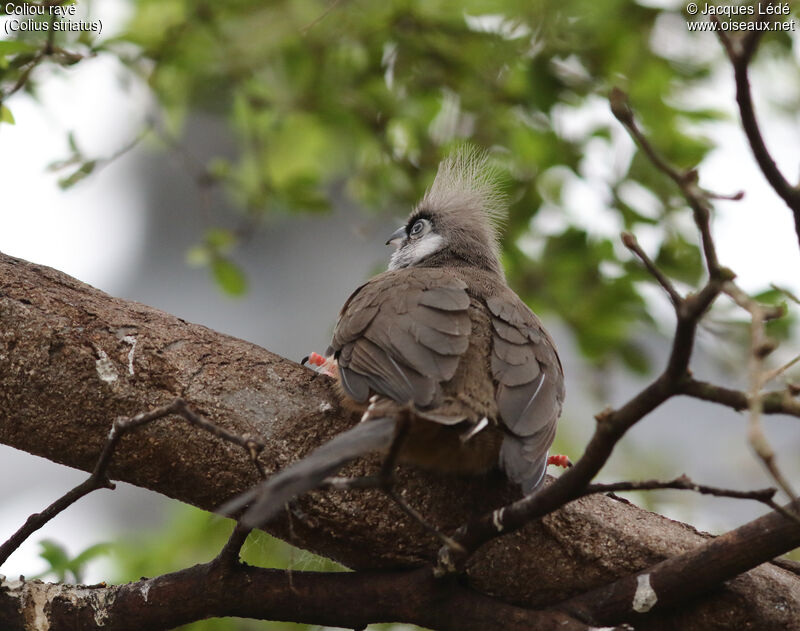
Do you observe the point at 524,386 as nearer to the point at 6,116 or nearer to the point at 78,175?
the point at 6,116

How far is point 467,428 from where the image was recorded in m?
2.54

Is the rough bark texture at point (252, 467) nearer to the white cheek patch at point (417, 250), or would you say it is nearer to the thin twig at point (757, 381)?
the thin twig at point (757, 381)

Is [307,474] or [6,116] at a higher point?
[6,116]

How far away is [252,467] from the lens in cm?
249

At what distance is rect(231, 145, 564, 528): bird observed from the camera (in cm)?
249

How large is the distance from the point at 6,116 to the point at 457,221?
2009mm

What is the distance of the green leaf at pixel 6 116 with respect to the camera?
3.21 metres

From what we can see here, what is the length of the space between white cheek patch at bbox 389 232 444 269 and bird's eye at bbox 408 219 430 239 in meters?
0.05

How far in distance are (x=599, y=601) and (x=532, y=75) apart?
260cm

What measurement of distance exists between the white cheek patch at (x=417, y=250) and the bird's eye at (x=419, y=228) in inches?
2.0

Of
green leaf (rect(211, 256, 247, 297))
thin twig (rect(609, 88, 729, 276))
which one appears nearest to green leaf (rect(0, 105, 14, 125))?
green leaf (rect(211, 256, 247, 297))

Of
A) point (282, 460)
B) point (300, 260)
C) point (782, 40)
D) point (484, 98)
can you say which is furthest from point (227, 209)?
point (282, 460)

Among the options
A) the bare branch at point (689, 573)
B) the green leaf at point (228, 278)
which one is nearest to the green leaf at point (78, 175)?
the green leaf at point (228, 278)

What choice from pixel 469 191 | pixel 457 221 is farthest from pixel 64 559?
pixel 469 191
